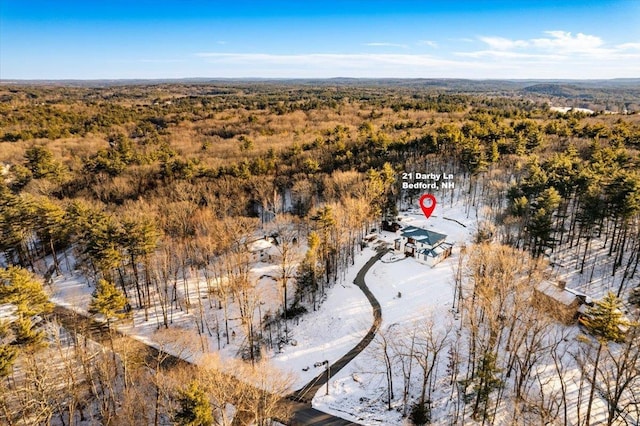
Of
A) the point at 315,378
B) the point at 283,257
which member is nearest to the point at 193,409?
the point at 315,378

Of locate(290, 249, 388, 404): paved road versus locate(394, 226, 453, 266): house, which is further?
locate(394, 226, 453, 266): house


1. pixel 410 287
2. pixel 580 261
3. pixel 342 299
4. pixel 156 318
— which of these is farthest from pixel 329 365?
pixel 580 261

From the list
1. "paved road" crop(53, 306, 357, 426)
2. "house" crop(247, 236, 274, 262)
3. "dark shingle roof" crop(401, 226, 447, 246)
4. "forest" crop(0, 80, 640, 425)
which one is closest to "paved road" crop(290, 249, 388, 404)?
"paved road" crop(53, 306, 357, 426)

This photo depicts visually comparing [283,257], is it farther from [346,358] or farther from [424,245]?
[424,245]

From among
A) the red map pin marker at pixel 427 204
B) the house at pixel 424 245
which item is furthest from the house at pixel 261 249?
the red map pin marker at pixel 427 204

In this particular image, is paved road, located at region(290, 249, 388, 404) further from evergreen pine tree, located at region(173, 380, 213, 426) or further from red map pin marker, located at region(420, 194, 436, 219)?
red map pin marker, located at region(420, 194, 436, 219)

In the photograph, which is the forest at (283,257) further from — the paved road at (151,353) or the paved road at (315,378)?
the paved road at (315,378)

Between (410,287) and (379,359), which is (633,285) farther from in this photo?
(379,359)
